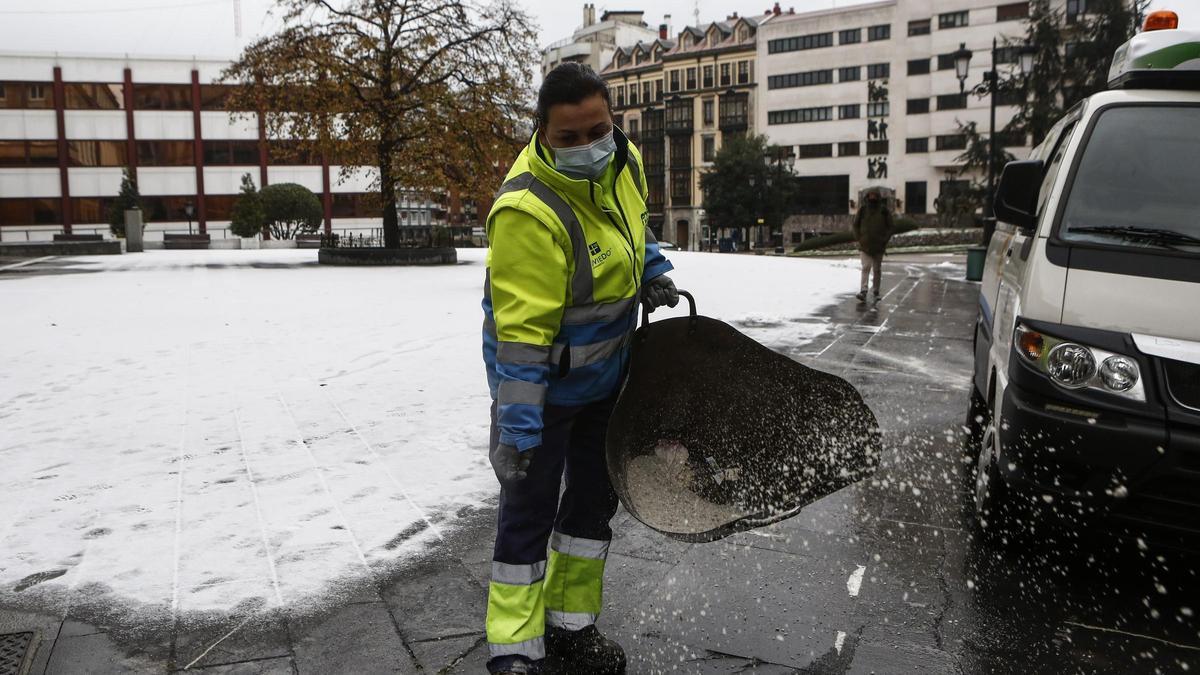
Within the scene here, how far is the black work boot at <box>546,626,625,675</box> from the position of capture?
287 centimetres

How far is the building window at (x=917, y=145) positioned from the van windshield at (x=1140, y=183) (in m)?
68.5

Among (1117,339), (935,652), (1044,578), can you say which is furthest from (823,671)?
(1117,339)

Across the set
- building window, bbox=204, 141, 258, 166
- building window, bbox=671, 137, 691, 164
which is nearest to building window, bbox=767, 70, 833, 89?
building window, bbox=671, 137, 691, 164

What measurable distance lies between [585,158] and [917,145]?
2793 inches

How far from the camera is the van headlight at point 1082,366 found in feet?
10.3

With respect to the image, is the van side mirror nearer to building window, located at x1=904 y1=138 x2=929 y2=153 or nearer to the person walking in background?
the person walking in background

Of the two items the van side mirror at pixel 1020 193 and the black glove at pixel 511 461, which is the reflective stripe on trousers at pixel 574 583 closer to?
the black glove at pixel 511 461

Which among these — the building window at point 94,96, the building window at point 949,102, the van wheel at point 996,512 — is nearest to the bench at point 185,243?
the building window at point 94,96

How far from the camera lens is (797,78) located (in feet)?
239

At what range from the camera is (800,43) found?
7200 centimetres

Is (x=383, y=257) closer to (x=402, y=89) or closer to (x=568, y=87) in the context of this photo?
(x=402, y=89)

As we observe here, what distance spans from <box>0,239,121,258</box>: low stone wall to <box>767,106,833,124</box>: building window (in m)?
55.1

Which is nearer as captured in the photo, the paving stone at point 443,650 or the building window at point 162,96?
the paving stone at point 443,650

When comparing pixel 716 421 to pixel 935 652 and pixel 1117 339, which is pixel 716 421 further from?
pixel 1117 339
